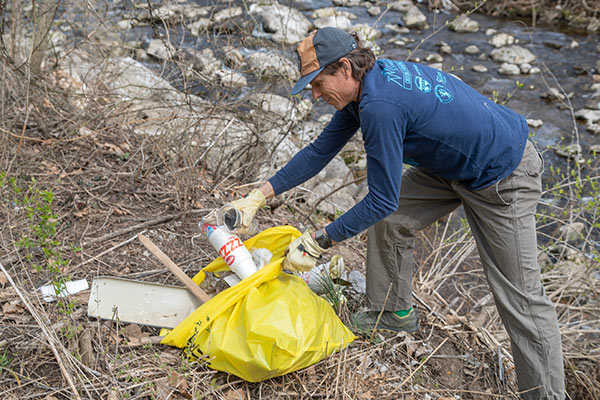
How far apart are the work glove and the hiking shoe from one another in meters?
0.61

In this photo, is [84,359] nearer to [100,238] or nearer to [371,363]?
[100,238]

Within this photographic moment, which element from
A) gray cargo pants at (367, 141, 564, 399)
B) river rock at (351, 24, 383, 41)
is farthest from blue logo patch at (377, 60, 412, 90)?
gray cargo pants at (367, 141, 564, 399)

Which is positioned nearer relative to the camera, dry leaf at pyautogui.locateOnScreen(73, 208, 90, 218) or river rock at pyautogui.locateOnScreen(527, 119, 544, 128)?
dry leaf at pyautogui.locateOnScreen(73, 208, 90, 218)

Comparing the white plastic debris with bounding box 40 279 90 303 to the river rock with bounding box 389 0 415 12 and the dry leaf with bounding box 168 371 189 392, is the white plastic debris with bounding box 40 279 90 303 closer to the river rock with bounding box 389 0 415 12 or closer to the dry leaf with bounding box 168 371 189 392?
the dry leaf with bounding box 168 371 189 392

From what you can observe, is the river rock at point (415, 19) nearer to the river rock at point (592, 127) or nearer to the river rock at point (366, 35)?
the river rock at point (366, 35)

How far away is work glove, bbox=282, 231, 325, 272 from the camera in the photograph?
231 cm

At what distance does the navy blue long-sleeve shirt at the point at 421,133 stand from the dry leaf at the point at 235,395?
76 cm

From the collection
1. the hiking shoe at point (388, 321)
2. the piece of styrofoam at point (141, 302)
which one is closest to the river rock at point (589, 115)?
the hiking shoe at point (388, 321)

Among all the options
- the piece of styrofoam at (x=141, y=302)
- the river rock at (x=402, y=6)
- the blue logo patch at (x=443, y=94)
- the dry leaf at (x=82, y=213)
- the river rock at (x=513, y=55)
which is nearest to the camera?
the blue logo patch at (x=443, y=94)

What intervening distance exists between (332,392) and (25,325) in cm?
135

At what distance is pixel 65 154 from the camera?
3715 mm

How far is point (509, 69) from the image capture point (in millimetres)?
7859

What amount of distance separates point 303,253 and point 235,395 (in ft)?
2.17

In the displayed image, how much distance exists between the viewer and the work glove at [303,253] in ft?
7.59
